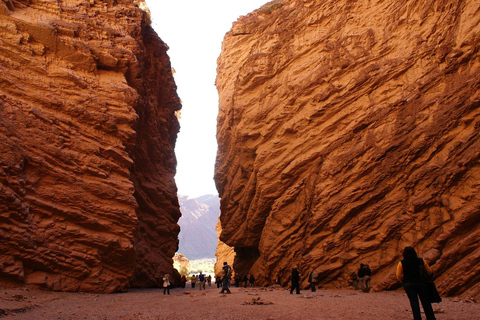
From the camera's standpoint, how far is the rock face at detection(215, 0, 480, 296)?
11.6 meters

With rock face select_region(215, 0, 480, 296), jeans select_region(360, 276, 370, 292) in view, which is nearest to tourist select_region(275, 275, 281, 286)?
rock face select_region(215, 0, 480, 296)

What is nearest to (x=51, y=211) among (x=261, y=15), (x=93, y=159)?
(x=93, y=159)

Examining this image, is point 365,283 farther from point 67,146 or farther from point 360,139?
point 67,146

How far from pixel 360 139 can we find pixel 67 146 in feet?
39.0

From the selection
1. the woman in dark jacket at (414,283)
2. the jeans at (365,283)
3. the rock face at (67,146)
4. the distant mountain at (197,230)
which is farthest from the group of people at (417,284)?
the distant mountain at (197,230)

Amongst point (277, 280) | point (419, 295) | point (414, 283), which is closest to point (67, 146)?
point (277, 280)

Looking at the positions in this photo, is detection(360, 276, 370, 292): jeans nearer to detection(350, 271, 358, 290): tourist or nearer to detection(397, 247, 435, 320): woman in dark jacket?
detection(350, 271, 358, 290): tourist

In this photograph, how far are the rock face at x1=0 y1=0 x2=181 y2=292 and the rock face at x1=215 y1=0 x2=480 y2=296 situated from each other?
6.93m

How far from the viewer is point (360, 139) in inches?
578

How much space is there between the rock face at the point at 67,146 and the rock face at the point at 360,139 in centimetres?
693

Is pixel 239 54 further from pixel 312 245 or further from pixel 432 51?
pixel 312 245

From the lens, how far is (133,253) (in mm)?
12617

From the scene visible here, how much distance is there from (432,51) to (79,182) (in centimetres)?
1464

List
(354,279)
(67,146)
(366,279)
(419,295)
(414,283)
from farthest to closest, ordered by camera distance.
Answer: (354,279) < (67,146) < (366,279) < (414,283) < (419,295)
